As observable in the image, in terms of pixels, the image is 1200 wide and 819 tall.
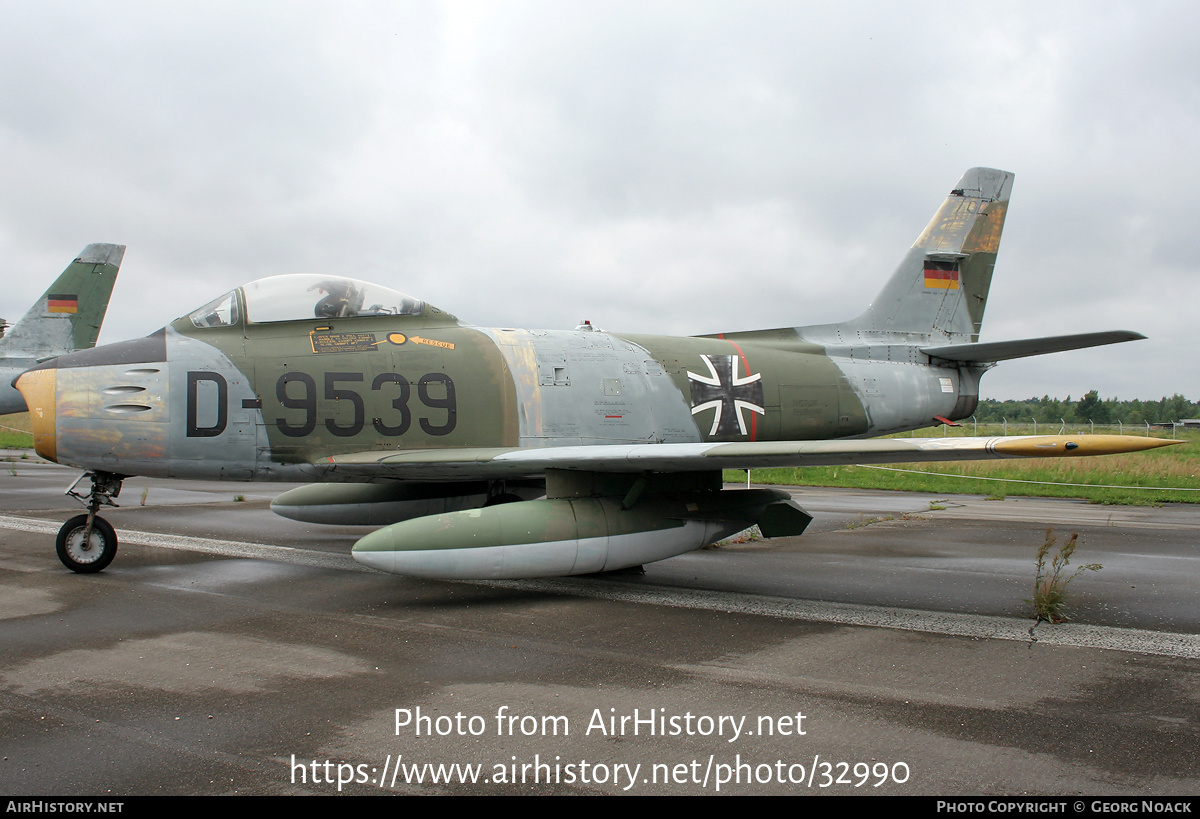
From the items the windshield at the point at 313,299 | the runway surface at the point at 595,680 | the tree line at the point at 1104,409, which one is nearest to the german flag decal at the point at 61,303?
the runway surface at the point at 595,680

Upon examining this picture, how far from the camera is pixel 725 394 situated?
888 cm

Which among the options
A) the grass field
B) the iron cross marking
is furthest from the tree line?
the iron cross marking

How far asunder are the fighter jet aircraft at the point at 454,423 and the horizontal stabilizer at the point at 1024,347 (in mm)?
34

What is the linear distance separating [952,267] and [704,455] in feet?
20.7

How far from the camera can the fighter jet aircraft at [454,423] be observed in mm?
6508

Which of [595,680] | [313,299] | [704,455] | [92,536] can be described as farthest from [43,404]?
[704,455]

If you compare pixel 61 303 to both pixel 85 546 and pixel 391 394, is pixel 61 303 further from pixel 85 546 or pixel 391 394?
pixel 391 394

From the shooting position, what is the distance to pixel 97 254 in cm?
1838

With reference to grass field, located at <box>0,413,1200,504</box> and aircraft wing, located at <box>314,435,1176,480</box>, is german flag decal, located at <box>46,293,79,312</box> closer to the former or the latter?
grass field, located at <box>0,413,1200,504</box>

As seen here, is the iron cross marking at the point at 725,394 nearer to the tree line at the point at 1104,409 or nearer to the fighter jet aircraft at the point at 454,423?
the fighter jet aircraft at the point at 454,423

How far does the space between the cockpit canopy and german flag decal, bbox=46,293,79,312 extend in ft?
44.3

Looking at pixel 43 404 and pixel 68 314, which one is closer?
pixel 43 404

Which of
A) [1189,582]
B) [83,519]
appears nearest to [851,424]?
[1189,582]
